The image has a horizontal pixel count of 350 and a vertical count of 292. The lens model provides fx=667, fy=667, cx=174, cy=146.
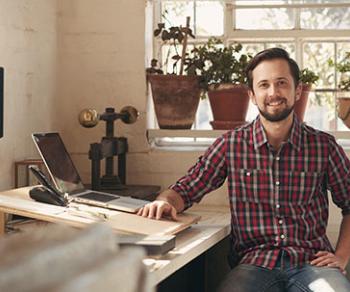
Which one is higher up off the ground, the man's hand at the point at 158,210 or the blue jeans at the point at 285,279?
the man's hand at the point at 158,210

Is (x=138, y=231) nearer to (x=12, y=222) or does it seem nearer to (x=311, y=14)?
(x=12, y=222)

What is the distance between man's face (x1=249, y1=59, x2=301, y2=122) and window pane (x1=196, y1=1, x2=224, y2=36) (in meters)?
0.83

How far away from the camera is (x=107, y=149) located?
253cm

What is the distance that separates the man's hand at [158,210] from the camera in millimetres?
2023

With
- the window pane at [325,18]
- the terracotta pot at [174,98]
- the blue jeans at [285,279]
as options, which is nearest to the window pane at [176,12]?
the terracotta pot at [174,98]

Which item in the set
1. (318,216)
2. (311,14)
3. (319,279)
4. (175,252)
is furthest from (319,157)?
(311,14)

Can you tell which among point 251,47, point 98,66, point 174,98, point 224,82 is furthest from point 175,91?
point 251,47

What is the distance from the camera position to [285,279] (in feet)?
6.80

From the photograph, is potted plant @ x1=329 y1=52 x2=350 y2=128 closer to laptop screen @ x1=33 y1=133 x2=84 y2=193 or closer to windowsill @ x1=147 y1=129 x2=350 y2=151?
windowsill @ x1=147 y1=129 x2=350 y2=151

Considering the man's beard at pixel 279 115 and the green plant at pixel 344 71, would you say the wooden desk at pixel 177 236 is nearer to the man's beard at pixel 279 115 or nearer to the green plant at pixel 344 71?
the man's beard at pixel 279 115

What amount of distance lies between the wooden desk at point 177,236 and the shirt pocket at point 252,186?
0.13m

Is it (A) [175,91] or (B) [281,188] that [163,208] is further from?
(A) [175,91]

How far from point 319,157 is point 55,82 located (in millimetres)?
1198

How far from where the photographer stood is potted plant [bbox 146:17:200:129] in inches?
110
